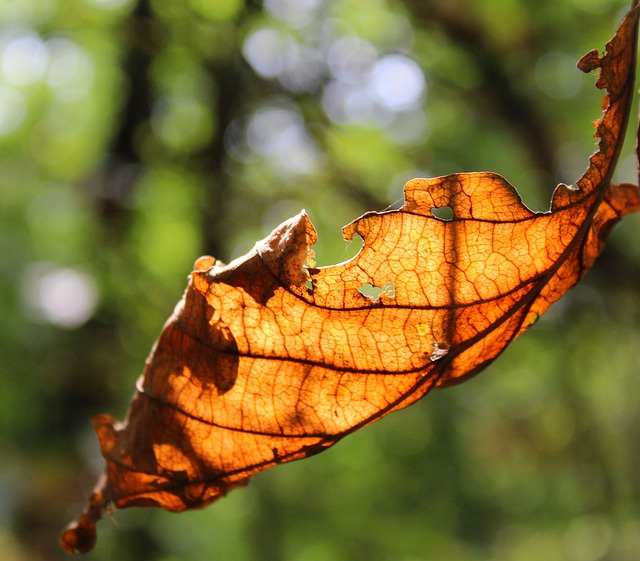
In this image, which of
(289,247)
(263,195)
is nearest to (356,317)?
(289,247)

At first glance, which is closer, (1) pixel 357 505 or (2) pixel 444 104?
(2) pixel 444 104

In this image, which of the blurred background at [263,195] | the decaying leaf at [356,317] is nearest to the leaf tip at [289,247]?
the decaying leaf at [356,317]

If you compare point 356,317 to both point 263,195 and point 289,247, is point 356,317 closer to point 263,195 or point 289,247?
point 289,247

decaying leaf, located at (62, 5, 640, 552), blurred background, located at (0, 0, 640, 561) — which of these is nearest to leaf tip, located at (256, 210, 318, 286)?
decaying leaf, located at (62, 5, 640, 552)

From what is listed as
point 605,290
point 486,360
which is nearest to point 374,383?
point 486,360

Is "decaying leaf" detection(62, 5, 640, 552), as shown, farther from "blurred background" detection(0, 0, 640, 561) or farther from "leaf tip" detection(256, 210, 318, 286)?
"blurred background" detection(0, 0, 640, 561)

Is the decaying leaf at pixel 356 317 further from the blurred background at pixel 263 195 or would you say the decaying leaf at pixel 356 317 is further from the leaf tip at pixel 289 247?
the blurred background at pixel 263 195

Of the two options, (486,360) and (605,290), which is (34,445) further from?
(486,360)
